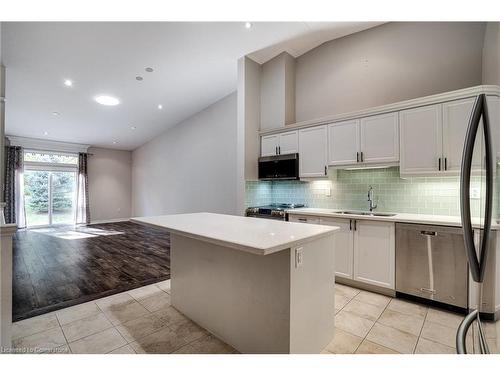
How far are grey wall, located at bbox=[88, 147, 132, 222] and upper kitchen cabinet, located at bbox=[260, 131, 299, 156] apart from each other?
6.96m

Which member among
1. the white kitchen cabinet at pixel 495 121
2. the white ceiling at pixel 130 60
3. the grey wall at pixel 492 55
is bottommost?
the white kitchen cabinet at pixel 495 121

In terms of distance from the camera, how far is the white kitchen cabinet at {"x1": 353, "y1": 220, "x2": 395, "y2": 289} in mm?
2516

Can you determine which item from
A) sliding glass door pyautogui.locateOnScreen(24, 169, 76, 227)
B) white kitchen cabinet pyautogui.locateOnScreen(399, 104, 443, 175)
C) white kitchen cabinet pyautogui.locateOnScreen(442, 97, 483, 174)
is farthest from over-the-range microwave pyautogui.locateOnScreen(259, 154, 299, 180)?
sliding glass door pyautogui.locateOnScreen(24, 169, 76, 227)

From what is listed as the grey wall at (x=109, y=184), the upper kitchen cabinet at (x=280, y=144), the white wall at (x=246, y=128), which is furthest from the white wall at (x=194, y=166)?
the upper kitchen cabinet at (x=280, y=144)

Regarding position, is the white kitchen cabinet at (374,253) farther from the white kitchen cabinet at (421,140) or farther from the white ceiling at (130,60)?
the white ceiling at (130,60)

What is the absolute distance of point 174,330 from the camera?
1967 millimetres

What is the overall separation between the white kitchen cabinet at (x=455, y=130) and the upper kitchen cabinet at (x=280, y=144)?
175 centimetres

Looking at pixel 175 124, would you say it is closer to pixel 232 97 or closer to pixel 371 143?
pixel 232 97

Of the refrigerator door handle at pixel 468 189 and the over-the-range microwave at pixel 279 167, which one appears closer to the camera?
the refrigerator door handle at pixel 468 189

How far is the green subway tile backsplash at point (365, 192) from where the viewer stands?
8.71 ft

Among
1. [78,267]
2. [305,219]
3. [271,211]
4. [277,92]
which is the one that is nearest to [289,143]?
[277,92]

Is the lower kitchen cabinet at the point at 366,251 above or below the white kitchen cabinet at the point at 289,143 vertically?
below

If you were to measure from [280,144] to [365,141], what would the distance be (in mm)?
1279

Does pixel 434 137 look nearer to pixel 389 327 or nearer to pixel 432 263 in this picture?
pixel 432 263
